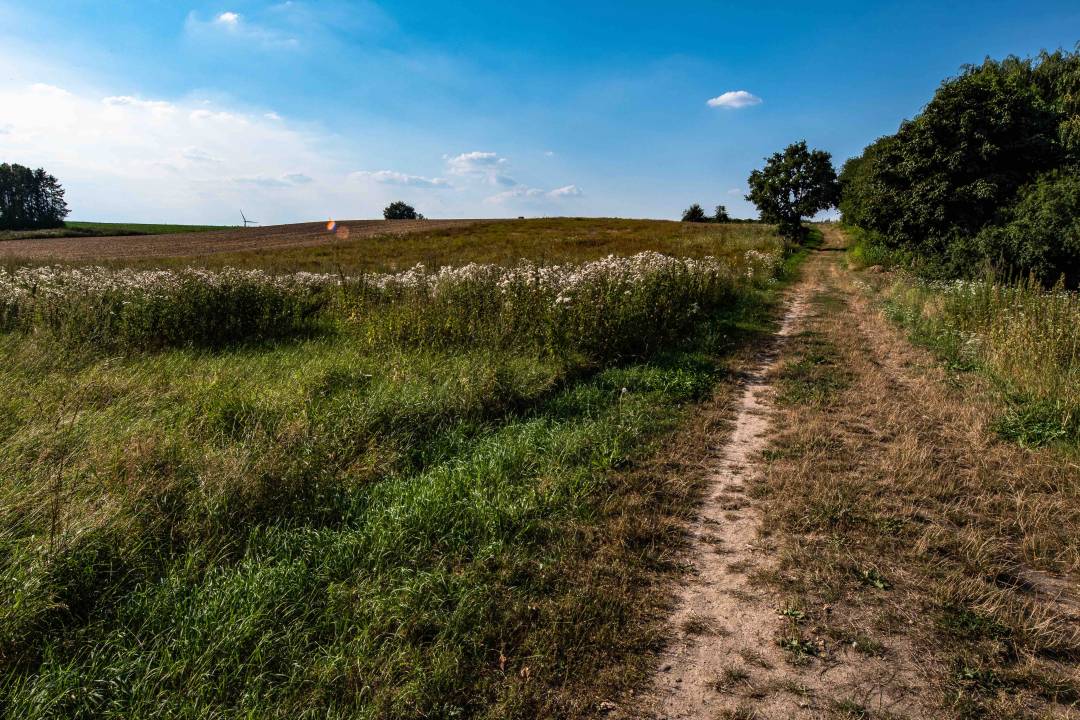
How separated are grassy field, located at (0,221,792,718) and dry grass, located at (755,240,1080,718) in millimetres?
1037

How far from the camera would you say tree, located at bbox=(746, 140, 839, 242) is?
129ft

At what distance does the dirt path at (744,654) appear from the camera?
2.42 metres

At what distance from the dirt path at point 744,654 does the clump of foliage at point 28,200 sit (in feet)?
271

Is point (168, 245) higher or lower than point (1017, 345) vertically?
higher

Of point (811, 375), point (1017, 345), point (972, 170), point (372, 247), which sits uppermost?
point (972, 170)

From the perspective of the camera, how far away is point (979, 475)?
14.9ft

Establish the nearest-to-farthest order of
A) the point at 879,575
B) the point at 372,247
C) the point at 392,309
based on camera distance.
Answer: the point at 879,575, the point at 392,309, the point at 372,247

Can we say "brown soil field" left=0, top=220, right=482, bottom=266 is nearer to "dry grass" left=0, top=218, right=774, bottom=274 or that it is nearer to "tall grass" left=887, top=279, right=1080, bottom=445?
"dry grass" left=0, top=218, right=774, bottom=274

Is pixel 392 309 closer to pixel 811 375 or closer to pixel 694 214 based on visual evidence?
pixel 811 375

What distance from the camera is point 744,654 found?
2713 millimetres

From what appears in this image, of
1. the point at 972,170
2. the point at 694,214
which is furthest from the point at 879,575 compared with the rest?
the point at 694,214

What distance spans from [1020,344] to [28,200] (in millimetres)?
89785

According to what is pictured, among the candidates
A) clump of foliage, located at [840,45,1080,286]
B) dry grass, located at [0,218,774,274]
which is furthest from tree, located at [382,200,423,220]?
clump of foliage, located at [840,45,1080,286]

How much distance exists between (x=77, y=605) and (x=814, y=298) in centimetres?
1733
